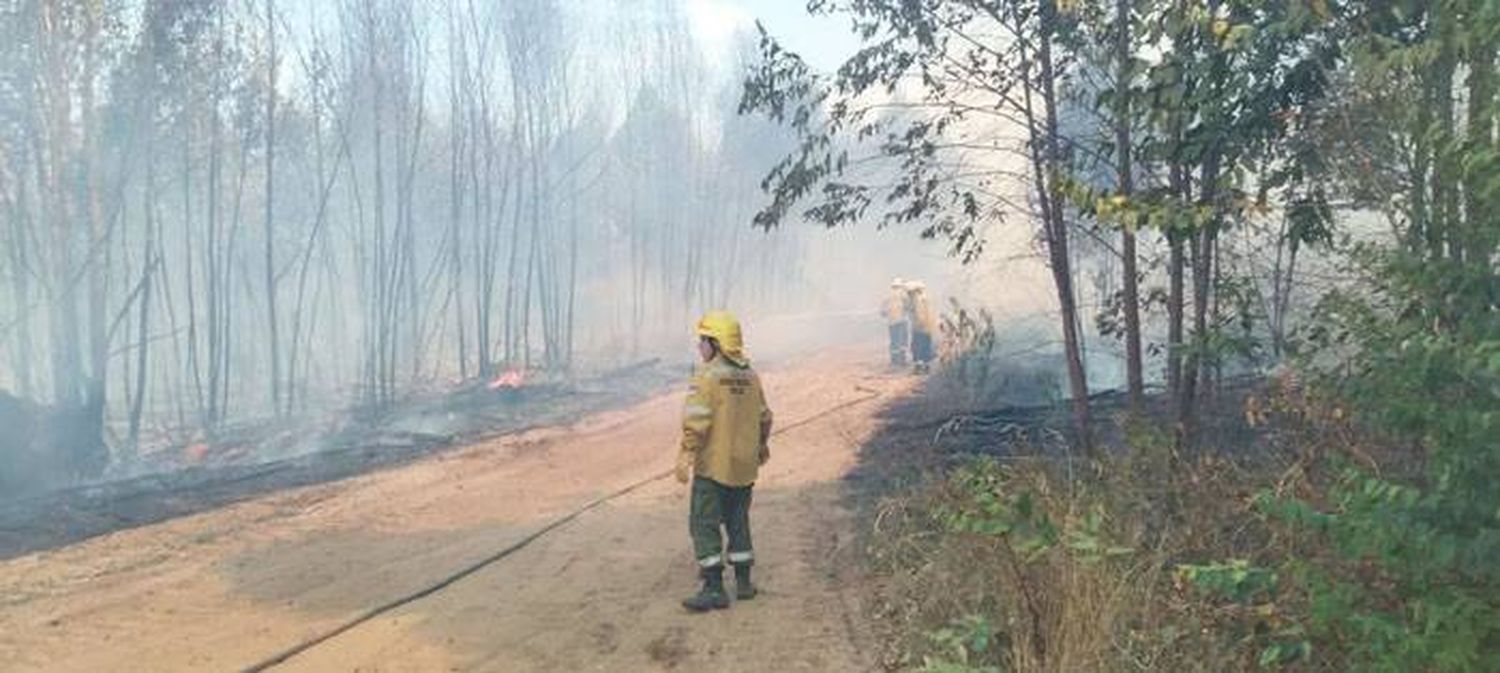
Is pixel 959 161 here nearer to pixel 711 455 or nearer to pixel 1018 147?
pixel 1018 147

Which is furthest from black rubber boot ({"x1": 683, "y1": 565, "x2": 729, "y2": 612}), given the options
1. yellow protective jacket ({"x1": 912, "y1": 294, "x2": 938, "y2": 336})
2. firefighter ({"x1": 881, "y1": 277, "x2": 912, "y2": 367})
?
firefighter ({"x1": 881, "y1": 277, "x2": 912, "y2": 367})

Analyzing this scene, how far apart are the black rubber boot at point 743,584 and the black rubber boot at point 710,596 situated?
18 centimetres

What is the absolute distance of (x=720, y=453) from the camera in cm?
616

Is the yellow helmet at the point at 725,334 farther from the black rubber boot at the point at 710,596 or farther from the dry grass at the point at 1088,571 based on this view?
the dry grass at the point at 1088,571

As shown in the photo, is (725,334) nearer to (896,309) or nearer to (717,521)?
(717,521)

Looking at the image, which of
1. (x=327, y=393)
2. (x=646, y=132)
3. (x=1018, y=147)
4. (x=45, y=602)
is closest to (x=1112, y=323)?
(x=1018, y=147)

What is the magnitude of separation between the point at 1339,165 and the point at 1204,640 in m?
2.51

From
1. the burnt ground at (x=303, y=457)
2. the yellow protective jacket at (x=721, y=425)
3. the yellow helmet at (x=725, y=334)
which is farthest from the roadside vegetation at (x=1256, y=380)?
the burnt ground at (x=303, y=457)

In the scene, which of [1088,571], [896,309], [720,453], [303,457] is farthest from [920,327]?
[1088,571]

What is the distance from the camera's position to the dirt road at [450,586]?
5.35m

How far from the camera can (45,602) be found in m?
6.51

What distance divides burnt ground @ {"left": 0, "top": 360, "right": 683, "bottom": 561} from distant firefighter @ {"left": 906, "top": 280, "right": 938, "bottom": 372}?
478cm

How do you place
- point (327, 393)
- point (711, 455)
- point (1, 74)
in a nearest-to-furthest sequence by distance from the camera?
point (711, 455) < point (1, 74) < point (327, 393)

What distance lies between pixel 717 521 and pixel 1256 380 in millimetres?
3928
